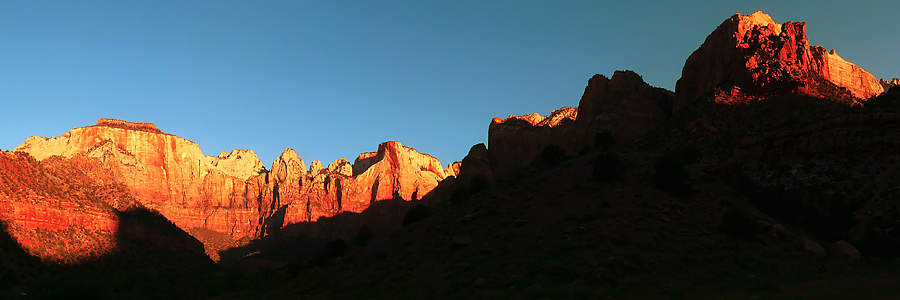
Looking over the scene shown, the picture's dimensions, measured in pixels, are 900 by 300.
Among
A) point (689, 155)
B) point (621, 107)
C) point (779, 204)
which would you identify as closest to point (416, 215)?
point (689, 155)

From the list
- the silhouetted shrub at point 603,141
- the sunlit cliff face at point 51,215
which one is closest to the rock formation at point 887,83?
the silhouetted shrub at point 603,141

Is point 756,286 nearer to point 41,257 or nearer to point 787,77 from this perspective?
point 787,77

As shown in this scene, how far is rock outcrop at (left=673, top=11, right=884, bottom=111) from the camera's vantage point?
6919 centimetres

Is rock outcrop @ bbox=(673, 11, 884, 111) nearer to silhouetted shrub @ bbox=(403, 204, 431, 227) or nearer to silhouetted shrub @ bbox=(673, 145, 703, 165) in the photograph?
silhouetted shrub @ bbox=(673, 145, 703, 165)

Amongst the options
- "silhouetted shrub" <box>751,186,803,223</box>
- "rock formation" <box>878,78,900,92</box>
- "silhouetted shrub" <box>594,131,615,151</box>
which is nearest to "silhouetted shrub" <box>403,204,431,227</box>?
"silhouetted shrub" <box>594,131,615,151</box>

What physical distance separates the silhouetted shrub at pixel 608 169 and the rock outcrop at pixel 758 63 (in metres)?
27.3

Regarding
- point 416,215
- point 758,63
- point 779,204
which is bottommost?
point 779,204

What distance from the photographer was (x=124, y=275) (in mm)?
67750

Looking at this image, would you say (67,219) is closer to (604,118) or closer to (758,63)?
(604,118)

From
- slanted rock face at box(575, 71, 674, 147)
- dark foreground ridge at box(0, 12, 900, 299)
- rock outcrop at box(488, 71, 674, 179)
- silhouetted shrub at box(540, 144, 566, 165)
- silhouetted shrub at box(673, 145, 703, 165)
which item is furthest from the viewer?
rock outcrop at box(488, 71, 674, 179)

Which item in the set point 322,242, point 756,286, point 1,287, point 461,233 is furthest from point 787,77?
point 322,242

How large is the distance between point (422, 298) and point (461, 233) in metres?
17.5

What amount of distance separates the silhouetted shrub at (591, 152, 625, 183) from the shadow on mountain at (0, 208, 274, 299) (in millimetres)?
38495

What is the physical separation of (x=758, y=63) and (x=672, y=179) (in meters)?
31.9
